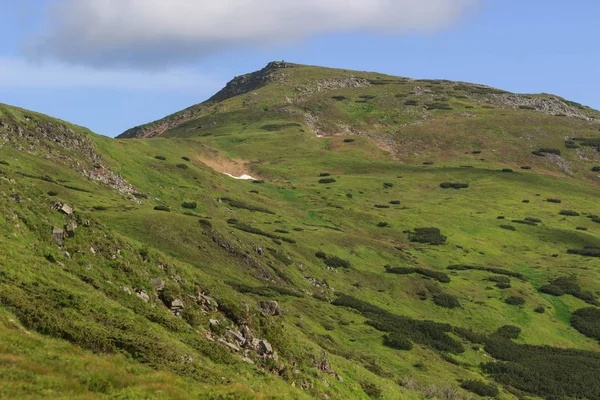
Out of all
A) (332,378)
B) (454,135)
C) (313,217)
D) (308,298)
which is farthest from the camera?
(454,135)

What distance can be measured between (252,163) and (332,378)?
106 meters

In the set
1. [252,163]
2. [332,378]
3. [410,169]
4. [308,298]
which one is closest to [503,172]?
[410,169]

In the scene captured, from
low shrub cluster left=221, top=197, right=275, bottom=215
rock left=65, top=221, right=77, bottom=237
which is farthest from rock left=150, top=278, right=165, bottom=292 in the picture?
low shrub cluster left=221, top=197, right=275, bottom=215

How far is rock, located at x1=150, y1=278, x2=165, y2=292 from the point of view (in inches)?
1154

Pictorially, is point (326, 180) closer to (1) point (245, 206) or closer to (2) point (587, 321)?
(1) point (245, 206)

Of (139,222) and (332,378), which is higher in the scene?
(139,222)

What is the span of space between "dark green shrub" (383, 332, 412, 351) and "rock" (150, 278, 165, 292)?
950 inches

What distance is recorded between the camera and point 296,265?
62188mm

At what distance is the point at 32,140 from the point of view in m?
75.5

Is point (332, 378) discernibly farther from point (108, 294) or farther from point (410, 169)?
point (410, 169)

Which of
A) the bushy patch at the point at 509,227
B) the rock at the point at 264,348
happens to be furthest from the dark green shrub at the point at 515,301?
the rock at the point at 264,348

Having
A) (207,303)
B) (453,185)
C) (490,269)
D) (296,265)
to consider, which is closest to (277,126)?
(453,185)

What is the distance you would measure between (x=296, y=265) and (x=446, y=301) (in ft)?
59.7

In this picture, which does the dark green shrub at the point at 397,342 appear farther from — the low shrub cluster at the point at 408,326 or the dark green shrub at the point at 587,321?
the dark green shrub at the point at 587,321
